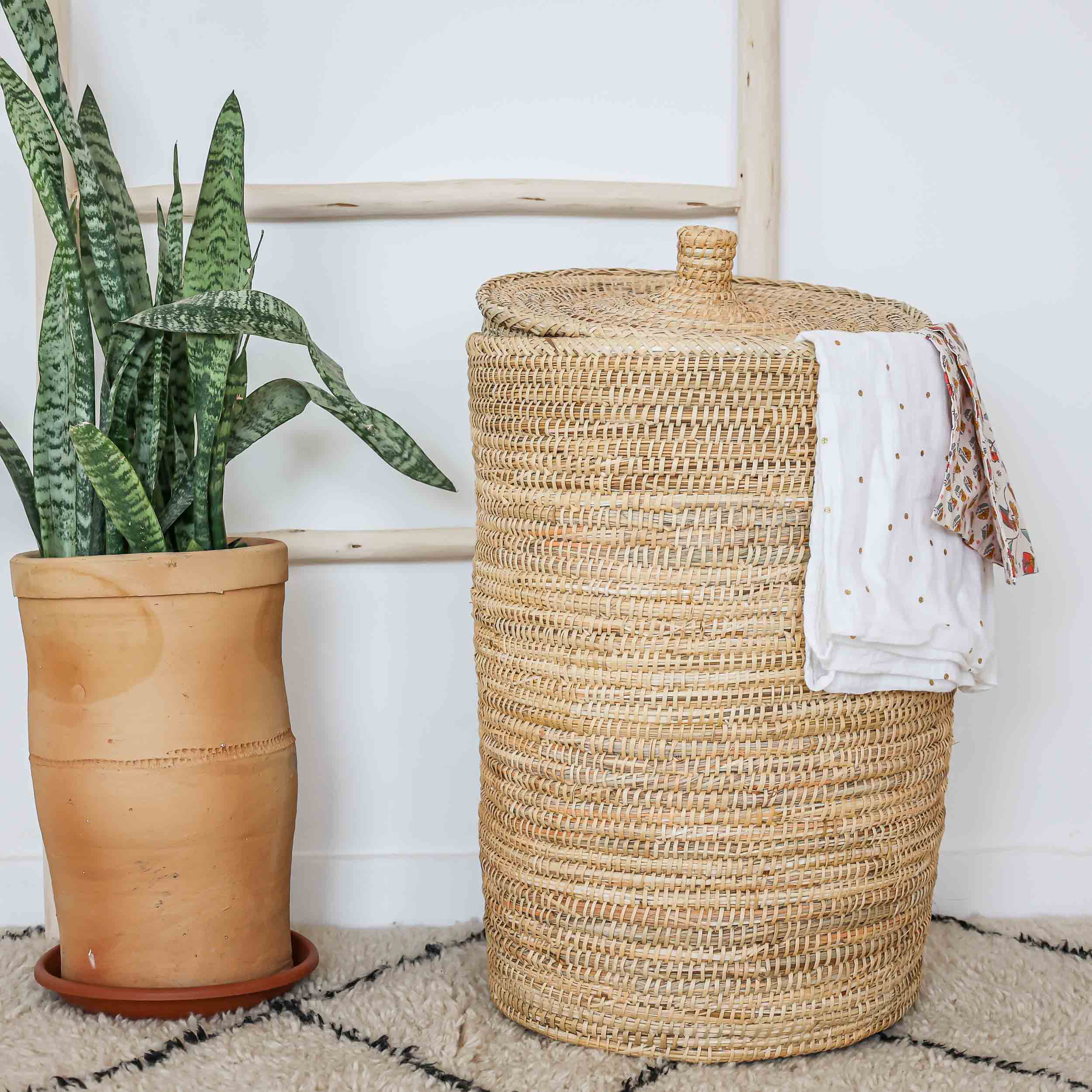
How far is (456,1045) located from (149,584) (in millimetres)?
551

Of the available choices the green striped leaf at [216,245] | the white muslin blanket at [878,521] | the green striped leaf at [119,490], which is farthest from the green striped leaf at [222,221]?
the white muslin blanket at [878,521]

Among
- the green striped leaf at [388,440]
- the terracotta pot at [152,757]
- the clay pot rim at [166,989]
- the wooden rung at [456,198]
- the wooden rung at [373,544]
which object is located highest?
the wooden rung at [456,198]

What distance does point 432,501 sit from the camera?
149cm

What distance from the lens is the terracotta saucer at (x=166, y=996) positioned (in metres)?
1.17

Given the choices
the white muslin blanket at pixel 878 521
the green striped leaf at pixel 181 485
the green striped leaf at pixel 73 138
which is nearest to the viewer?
the white muslin blanket at pixel 878 521

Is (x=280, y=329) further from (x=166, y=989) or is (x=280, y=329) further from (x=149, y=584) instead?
(x=166, y=989)

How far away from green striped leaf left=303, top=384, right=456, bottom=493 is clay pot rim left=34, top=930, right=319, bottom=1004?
560 mm

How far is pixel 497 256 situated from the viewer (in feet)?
4.79

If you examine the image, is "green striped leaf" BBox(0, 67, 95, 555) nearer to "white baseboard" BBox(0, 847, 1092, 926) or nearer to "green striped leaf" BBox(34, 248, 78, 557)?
"green striped leaf" BBox(34, 248, 78, 557)

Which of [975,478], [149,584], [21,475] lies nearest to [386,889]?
[149,584]

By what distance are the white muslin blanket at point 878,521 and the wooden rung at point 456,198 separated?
48 centimetres

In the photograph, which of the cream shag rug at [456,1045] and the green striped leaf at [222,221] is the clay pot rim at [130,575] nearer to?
the green striped leaf at [222,221]

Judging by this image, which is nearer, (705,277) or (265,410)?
(705,277)

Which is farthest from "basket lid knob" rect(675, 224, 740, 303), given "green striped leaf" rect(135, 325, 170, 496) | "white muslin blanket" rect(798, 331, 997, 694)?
"green striped leaf" rect(135, 325, 170, 496)
